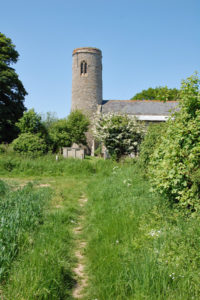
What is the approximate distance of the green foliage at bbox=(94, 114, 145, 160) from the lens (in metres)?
16.9

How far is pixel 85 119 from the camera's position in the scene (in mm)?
26609

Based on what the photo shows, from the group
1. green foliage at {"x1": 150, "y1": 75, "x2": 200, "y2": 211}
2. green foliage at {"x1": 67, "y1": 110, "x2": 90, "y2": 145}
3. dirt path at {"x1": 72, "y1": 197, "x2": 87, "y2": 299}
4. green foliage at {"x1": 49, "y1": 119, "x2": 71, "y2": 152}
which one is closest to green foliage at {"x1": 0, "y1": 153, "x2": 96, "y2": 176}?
dirt path at {"x1": 72, "y1": 197, "x2": 87, "y2": 299}

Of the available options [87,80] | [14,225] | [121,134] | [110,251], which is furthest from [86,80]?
[110,251]

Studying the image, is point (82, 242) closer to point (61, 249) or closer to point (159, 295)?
point (61, 249)

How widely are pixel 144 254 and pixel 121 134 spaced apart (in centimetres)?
1403

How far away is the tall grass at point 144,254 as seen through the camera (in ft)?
7.90

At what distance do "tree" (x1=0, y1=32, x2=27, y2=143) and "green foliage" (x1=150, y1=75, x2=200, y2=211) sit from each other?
20.5 meters

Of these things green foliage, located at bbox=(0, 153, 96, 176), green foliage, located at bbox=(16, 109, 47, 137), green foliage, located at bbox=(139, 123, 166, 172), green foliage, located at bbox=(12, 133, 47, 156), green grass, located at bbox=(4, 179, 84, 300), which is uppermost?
green foliage, located at bbox=(16, 109, 47, 137)

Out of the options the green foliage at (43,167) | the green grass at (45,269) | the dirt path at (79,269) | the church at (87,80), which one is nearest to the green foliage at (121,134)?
the green foliage at (43,167)

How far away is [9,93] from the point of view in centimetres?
2512

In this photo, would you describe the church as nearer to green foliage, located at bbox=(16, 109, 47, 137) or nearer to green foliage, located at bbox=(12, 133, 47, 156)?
green foliage, located at bbox=(16, 109, 47, 137)

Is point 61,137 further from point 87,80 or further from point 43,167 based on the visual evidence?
point 43,167

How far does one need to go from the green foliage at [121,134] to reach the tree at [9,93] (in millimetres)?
9638

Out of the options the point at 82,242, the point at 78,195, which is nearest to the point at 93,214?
the point at 82,242
